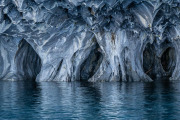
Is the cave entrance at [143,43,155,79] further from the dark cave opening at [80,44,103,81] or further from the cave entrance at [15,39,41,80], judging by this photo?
the cave entrance at [15,39,41,80]

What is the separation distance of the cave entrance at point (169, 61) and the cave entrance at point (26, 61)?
745 inches

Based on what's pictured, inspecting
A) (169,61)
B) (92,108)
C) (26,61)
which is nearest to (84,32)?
(26,61)

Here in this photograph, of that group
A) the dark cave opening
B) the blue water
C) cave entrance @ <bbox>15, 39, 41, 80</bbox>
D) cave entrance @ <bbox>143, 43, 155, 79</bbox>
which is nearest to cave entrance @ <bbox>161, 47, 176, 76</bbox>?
cave entrance @ <bbox>143, 43, 155, 79</bbox>

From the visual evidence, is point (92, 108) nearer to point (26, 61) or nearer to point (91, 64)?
point (91, 64)

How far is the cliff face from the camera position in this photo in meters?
36.5

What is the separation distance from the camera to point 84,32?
4075 centimetres

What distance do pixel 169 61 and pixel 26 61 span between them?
21.9 m

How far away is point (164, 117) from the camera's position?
15.6 m

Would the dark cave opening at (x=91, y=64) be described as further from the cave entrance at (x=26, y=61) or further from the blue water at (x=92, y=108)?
the blue water at (x=92, y=108)

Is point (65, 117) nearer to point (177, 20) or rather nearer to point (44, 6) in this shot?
point (44, 6)

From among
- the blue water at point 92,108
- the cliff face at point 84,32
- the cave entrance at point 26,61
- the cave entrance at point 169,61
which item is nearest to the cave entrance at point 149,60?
the cave entrance at point 169,61

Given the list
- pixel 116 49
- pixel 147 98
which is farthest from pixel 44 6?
pixel 147 98

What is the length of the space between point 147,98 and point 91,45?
2022 cm

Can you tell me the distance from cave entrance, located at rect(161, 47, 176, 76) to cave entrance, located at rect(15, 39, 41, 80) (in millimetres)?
18915
